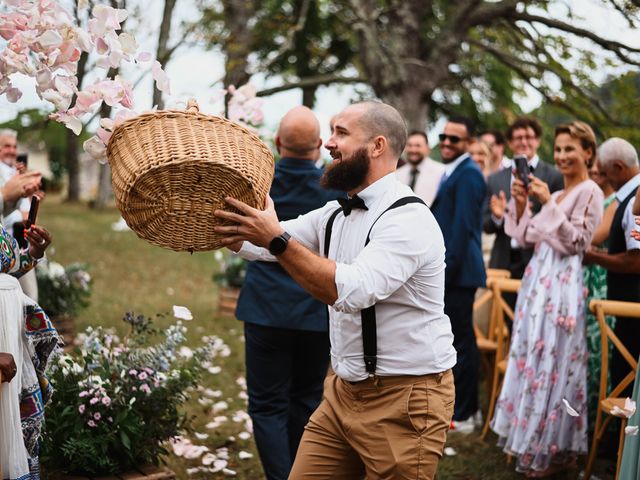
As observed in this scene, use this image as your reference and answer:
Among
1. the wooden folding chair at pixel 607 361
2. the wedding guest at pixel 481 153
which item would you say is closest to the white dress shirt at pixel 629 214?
the wooden folding chair at pixel 607 361

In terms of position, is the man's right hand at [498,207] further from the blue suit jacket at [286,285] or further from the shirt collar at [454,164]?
the blue suit jacket at [286,285]

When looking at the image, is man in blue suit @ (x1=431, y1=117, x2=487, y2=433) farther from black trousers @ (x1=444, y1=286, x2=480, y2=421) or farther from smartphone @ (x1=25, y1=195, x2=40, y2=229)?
smartphone @ (x1=25, y1=195, x2=40, y2=229)

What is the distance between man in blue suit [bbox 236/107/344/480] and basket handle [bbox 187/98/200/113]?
1.58 m


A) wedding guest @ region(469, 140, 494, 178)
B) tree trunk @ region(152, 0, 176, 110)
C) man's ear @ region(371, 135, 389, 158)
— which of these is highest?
tree trunk @ region(152, 0, 176, 110)

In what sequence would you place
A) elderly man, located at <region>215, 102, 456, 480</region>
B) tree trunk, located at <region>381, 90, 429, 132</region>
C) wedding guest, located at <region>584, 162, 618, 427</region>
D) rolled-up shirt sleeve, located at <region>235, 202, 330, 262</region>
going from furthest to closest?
tree trunk, located at <region>381, 90, 429, 132</region> < wedding guest, located at <region>584, 162, 618, 427</region> < rolled-up shirt sleeve, located at <region>235, 202, 330, 262</region> < elderly man, located at <region>215, 102, 456, 480</region>

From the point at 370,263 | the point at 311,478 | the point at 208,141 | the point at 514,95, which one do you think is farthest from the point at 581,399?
the point at 514,95

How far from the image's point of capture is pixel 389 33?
10.9 metres

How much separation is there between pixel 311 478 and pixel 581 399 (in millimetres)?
2684

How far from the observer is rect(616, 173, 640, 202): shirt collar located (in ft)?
16.0

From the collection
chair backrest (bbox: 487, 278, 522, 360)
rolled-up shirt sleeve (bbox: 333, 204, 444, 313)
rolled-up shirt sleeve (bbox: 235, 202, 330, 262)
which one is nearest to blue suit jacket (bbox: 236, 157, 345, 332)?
rolled-up shirt sleeve (bbox: 235, 202, 330, 262)

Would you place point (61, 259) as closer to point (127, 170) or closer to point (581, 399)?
point (581, 399)

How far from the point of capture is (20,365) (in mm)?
3504

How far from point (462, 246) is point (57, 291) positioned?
166 inches

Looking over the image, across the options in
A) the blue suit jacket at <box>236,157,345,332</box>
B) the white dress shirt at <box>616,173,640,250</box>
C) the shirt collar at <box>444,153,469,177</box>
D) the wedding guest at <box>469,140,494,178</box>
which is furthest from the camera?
the wedding guest at <box>469,140,494,178</box>
